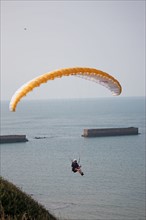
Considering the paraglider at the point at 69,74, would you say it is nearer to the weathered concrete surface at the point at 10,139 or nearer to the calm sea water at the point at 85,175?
the calm sea water at the point at 85,175

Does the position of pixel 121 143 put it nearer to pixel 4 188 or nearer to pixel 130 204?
pixel 130 204

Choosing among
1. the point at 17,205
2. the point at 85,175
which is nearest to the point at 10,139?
the point at 85,175

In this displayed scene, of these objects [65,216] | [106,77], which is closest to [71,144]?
[65,216]

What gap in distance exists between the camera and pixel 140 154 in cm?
8794

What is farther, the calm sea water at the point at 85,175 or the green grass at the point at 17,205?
the calm sea water at the point at 85,175

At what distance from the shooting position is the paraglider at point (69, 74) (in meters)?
15.4

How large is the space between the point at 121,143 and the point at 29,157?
1119 inches

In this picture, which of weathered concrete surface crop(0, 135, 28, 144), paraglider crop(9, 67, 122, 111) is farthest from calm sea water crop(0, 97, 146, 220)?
paraglider crop(9, 67, 122, 111)

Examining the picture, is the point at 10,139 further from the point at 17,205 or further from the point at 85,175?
the point at 17,205

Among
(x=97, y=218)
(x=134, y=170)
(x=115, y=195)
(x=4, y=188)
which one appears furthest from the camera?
(x=134, y=170)

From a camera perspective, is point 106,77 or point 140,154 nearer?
point 106,77

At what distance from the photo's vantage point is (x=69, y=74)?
1631cm

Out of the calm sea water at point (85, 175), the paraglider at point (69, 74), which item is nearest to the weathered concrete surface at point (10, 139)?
the calm sea water at point (85, 175)

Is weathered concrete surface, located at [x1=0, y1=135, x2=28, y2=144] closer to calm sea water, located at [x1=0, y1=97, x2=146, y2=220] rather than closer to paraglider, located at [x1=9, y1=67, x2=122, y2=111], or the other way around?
calm sea water, located at [x1=0, y1=97, x2=146, y2=220]
